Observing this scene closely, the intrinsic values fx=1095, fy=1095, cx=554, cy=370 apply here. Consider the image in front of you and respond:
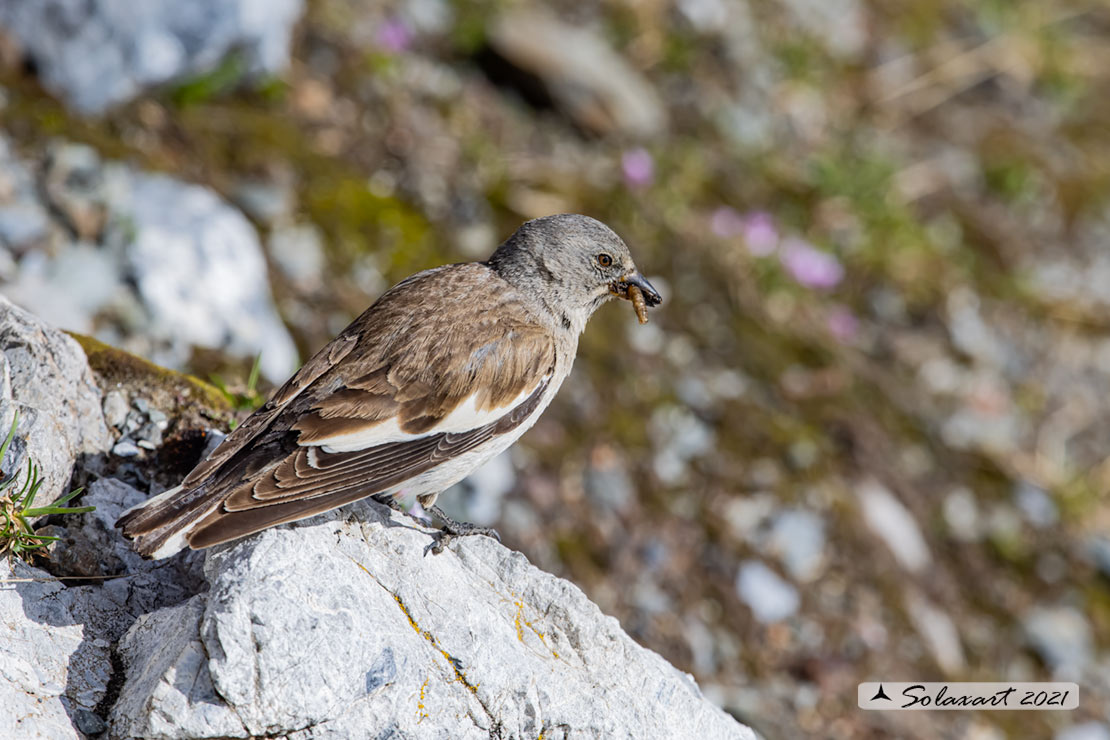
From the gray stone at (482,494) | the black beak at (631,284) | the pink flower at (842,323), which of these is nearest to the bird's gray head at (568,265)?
the black beak at (631,284)

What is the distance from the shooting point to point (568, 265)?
5.32 meters

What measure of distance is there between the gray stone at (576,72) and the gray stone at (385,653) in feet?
20.2

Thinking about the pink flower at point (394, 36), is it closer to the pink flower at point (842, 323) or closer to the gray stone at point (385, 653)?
the pink flower at point (842, 323)

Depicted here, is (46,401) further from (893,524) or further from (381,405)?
(893,524)

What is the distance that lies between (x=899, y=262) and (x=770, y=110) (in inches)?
84.9

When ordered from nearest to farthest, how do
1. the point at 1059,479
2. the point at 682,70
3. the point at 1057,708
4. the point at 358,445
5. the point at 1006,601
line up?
the point at 358,445 < the point at 1057,708 < the point at 1006,601 < the point at 1059,479 < the point at 682,70

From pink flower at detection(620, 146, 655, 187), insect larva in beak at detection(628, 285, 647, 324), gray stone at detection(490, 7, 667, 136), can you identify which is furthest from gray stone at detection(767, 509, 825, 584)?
gray stone at detection(490, 7, 667, 136)

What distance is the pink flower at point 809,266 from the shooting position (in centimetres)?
930

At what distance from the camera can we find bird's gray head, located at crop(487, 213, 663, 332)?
17.3 ft

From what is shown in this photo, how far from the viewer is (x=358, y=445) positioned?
422 cm

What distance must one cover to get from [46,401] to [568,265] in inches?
94.2

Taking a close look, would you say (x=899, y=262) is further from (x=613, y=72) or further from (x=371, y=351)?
(x=371, y=351)

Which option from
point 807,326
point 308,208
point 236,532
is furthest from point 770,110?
point 236,532

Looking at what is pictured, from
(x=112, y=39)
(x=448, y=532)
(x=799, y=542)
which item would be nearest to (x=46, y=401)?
(x=448, y=532)
